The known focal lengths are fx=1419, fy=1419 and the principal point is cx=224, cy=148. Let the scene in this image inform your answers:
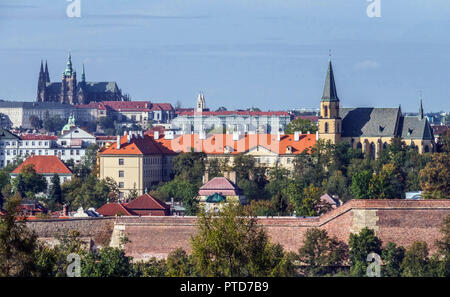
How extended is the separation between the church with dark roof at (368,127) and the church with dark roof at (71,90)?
111 meters

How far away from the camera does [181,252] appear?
1750 inches

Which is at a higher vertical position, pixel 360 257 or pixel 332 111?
pixel 332 111

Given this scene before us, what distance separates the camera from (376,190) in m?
54.3

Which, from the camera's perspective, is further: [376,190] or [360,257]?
[376,190]

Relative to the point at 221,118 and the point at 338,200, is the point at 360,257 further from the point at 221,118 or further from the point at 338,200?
the point at 221,118

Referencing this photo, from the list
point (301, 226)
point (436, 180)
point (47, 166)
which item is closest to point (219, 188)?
point (436, 180)

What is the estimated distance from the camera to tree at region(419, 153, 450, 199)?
54.2m

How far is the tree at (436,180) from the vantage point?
54.2 metres

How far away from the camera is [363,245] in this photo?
4388 cm

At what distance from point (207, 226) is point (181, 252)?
58.1 feet

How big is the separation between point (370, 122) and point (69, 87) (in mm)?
114803
